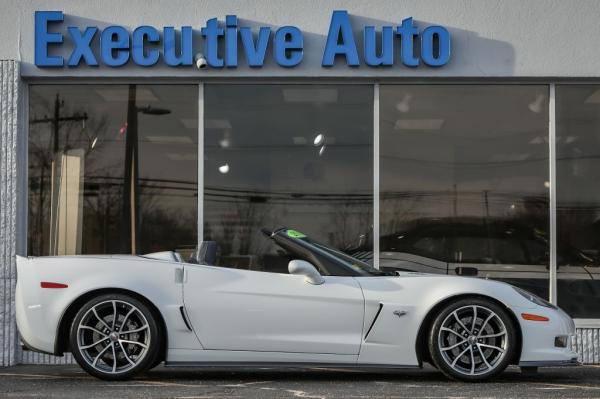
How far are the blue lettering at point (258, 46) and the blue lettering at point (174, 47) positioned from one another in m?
0.56

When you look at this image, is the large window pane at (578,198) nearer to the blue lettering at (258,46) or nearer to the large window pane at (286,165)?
the large window pane at (286,165)

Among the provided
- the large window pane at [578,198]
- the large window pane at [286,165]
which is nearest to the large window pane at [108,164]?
the large window pane at [286,165]

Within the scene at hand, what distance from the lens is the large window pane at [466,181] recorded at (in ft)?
34.9

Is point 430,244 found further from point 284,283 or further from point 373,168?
point 284,283

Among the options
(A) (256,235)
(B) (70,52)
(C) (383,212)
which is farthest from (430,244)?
(B) (70,52)

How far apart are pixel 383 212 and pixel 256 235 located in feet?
4.36

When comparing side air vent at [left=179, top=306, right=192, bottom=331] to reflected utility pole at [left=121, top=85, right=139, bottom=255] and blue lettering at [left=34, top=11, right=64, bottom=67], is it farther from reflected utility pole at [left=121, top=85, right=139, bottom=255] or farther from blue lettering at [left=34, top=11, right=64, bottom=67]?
blue lettering at [left=34, top=11, right=64, bottom=67]

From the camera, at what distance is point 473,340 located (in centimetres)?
747

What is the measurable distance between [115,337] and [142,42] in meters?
4.07

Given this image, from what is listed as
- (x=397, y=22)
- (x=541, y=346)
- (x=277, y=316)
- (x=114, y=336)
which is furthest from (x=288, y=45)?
(x=541, y=346)

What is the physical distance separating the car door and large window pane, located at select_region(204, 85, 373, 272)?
3028 millimetres

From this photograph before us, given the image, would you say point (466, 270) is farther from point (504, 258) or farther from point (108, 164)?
point (108, 164)

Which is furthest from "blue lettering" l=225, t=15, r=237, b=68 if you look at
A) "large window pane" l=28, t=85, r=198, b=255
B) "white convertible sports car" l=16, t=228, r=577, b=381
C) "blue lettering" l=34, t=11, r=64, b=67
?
"white convertible sports car" l=16, t=228, r=577, b=381

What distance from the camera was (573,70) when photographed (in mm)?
10602
